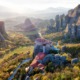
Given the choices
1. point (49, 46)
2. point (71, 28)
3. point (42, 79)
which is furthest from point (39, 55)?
point (71, 28)

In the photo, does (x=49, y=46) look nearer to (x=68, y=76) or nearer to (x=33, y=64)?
(x=33, y=64)

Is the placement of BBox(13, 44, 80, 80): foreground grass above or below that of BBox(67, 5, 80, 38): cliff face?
above

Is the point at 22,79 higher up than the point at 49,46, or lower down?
lower down

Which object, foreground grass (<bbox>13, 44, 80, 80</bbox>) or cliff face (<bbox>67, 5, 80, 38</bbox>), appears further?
cliff face (<bbox>67, 5, 80, 38</bbox>)

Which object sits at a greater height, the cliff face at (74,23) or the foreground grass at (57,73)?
the foreground grass at (57,73)

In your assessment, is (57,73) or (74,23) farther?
(74,23)

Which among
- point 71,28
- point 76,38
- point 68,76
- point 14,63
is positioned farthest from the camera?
point 71,28

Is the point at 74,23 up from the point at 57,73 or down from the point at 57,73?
down

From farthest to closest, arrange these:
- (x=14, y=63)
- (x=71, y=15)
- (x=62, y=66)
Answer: (x=71, y=15), (x=14, y=63), (x=62, y=66)

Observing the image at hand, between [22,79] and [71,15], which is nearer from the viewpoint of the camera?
[22,79]

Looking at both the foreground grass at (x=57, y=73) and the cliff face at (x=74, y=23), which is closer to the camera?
the foreground grass at (x=57, y=73)
